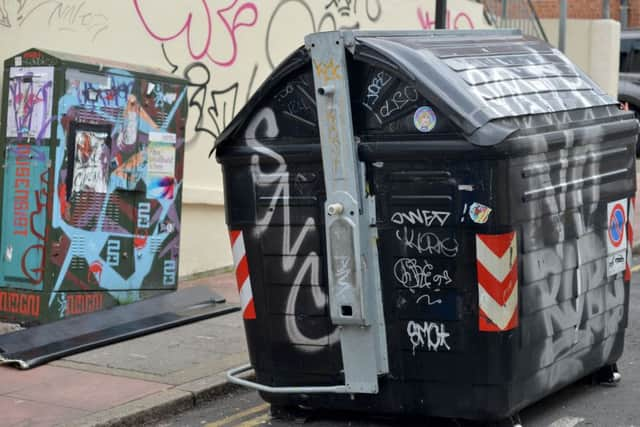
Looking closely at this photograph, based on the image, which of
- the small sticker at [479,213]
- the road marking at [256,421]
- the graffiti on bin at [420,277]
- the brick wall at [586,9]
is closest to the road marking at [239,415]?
the road marking at [256,421]

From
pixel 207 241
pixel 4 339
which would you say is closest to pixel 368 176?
pixel 4 339

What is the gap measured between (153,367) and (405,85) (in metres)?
2.94

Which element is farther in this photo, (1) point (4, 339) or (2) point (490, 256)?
(1) point (4, 339)

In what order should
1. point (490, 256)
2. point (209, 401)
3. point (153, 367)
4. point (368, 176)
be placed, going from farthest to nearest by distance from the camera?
point (153, 367), point (209, 401), point (368, 176), point (490, 256)

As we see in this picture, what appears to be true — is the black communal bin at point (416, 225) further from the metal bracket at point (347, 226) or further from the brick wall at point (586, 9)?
the brick wall at point (586, 9)

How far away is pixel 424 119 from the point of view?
5.76 metres

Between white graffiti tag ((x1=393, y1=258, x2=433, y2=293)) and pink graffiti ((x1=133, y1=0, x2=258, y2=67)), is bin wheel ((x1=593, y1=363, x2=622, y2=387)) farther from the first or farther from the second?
pink graffiti ((x1=133, y1=0, x2=258, y2=67))

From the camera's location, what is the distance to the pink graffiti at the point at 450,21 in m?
14.3

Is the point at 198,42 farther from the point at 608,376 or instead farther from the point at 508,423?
the point at 508,423

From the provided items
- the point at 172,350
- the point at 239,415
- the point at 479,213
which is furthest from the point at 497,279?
the point at 172,350

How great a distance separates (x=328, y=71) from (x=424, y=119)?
1.94 ft

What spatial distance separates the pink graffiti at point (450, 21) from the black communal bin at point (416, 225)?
7845mm

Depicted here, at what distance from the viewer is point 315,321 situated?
20.3 ft

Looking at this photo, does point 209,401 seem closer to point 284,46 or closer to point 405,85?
point 405,85
